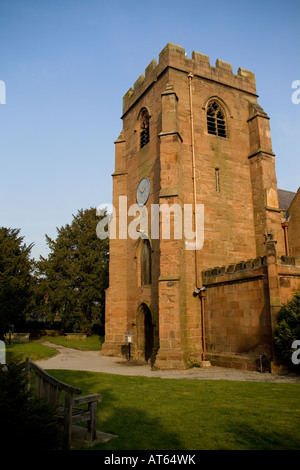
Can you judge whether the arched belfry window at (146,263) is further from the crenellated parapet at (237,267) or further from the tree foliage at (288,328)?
the tree foliage at (288,328)

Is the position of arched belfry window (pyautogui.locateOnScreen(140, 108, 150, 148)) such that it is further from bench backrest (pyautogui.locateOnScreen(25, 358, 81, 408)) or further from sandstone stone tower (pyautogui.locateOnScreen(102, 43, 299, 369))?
bench backrest (pyautogui.locateOnScreen(25, 358, 81, 408))

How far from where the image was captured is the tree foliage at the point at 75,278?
3456cm

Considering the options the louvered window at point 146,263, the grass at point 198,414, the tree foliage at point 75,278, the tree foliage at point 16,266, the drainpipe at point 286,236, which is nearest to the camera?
the grass at point 198,414

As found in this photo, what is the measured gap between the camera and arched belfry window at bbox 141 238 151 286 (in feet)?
60.0

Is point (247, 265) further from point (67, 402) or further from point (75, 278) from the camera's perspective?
point (75, 278)

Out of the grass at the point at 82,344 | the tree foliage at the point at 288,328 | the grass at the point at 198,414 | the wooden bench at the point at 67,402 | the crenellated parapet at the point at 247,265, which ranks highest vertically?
the crenellated parapet at the point at 247,265

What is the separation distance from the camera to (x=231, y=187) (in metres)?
18.6

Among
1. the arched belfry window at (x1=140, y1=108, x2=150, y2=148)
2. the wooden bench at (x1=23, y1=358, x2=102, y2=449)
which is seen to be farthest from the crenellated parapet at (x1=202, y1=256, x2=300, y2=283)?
the wooden bench at (x1=23, y1=358, x2=102, y2=449)

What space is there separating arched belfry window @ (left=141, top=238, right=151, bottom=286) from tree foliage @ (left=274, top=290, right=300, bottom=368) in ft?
25.5

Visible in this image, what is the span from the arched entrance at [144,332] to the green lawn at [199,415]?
7.83 metres

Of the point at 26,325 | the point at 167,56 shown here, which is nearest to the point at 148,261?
the point at 167,56

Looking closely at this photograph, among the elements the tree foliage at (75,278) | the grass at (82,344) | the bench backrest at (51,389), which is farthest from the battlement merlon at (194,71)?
the tree foliage at (75,278)
